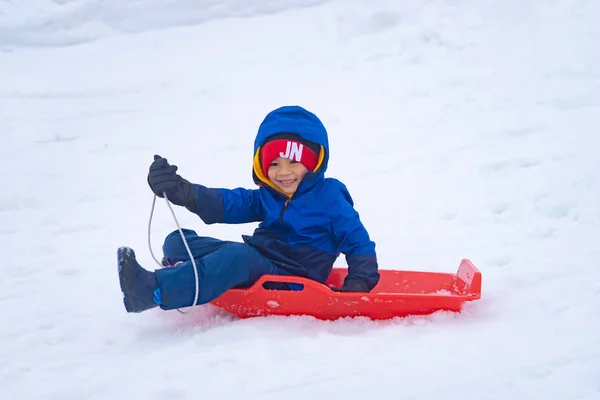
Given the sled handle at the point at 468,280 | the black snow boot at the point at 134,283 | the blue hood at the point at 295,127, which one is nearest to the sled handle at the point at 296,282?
the black snow boot at the point at 134,283

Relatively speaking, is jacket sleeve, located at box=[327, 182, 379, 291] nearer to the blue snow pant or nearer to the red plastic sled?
the red plastic sled

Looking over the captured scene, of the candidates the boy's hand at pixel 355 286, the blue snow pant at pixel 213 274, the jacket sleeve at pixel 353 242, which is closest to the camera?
the blue snow pant at pixel 213 274

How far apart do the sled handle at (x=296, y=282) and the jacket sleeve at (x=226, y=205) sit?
519mm

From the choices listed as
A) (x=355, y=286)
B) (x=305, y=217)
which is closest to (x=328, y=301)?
(x=355, y=286)

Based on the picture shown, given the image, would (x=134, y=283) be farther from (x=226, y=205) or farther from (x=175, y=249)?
(x=226, y=205)

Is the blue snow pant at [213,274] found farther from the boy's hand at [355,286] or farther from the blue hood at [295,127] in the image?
the blue hood at [295,127]

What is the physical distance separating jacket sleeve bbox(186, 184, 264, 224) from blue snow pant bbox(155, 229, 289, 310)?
24 cm

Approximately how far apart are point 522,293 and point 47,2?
263 inches

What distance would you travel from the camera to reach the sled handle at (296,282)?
2.96 m

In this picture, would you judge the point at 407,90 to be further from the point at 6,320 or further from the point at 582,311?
the point at 6,320

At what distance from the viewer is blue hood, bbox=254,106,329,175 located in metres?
3.23

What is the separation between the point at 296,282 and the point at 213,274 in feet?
1.22

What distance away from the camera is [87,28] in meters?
7.65

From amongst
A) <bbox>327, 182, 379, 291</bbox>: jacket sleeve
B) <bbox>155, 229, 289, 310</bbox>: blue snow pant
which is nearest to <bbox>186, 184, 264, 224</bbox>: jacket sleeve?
<bbox>155, 229, 289, 310</bbox>: blue snow pant
